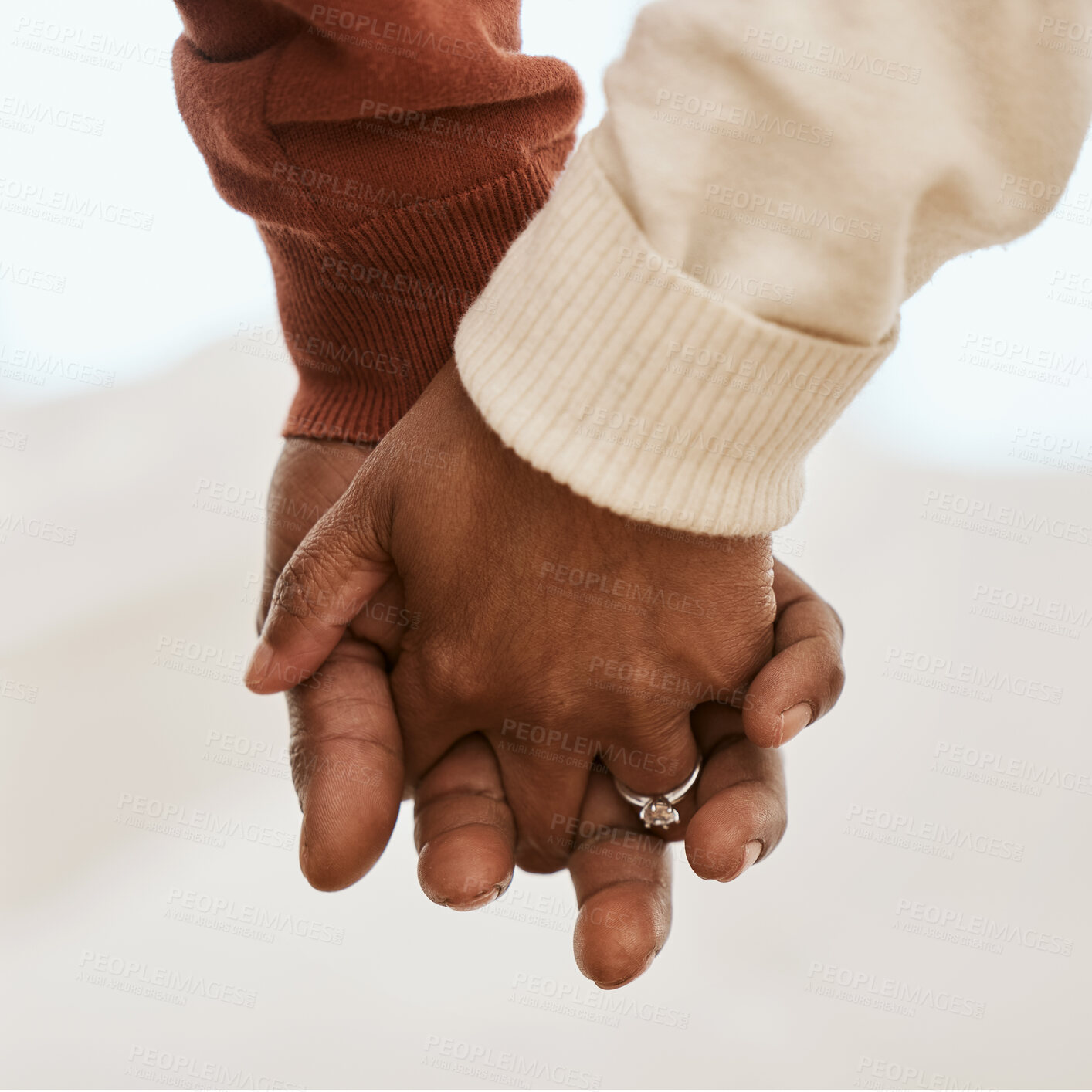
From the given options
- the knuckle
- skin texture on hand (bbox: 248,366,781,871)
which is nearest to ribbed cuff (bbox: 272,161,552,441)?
skin texture on hand (bbox: 248,366,781,871)

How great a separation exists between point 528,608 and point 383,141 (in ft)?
1.28

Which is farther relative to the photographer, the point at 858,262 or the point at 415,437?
the point at 415,437

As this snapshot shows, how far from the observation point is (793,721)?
84 cm

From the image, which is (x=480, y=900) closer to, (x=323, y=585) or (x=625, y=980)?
(x=625, y=980)

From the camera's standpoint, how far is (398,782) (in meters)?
0.86

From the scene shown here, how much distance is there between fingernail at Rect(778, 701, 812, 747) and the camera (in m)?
0.83

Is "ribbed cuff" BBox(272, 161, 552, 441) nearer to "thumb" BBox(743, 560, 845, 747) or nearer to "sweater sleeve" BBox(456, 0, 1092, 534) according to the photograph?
"sweater sleeve" BBox(456, 0, 1092, 534)

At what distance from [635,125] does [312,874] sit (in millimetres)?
583

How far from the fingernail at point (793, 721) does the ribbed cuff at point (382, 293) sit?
44cm

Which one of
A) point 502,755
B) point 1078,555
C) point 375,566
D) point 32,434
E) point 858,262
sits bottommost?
point 32,434

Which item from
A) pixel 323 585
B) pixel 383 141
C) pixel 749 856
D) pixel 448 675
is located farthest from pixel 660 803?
pixel 383 141

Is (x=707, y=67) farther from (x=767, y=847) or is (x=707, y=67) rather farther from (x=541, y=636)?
(x=767, y=847)

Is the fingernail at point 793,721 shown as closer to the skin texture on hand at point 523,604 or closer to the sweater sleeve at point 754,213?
the skin texture on hand at point 523,604

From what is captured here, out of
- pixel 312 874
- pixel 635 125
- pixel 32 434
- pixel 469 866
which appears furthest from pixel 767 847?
pixel 32 434
